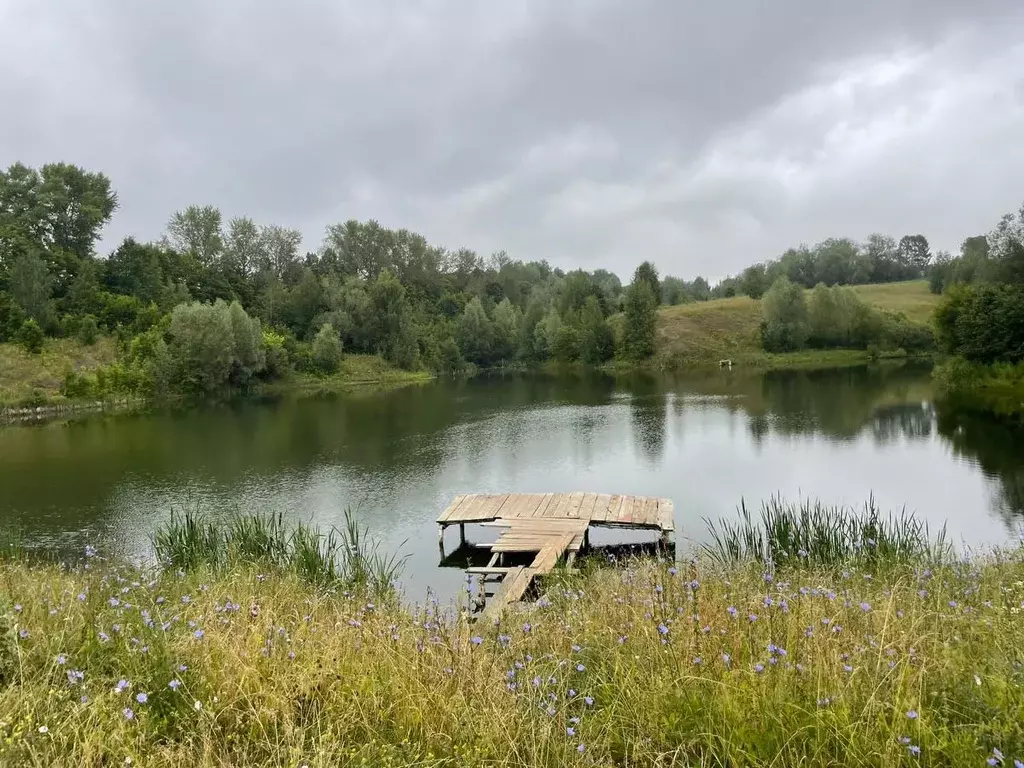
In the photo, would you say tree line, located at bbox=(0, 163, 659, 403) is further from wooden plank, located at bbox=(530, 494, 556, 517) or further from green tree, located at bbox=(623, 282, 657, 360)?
wooden plank, located at bbox=(530, 494, 556, 517)

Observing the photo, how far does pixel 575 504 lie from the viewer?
13.9 meters

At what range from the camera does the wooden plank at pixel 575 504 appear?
1326cm

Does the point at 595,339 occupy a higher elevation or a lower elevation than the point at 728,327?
lower

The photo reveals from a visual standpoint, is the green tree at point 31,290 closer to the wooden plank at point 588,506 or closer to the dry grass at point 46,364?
the dry grass at point 46,364

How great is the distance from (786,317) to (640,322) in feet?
51.1

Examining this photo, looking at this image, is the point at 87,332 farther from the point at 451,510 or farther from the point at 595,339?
the point at 595,339

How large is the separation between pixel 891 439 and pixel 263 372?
1934 inches

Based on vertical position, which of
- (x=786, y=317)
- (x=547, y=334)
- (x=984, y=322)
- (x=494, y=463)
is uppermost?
(x=786, y=317)

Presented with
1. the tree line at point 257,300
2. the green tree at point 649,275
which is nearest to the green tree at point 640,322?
→ the tree line at point 257,300

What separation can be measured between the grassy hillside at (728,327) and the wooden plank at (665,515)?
5735cm

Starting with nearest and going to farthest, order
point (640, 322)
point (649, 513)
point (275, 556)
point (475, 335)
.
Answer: point (275, 556) → point (649, 513) → point (640, 322) → point (475, 335)

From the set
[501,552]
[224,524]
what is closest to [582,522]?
[501,552]

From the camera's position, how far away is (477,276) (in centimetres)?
9625

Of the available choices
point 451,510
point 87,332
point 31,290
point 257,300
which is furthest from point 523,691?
point 257,300
